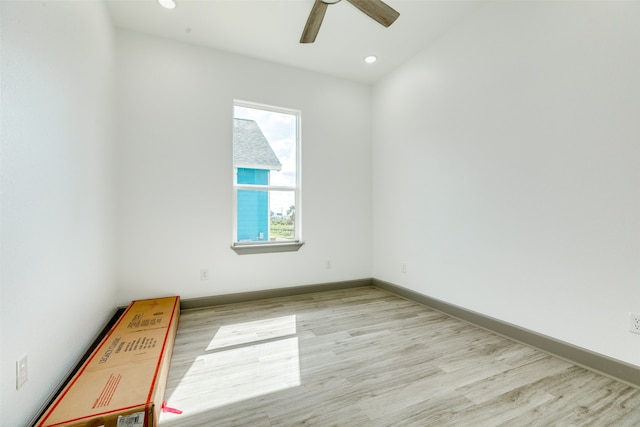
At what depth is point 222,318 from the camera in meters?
2.73

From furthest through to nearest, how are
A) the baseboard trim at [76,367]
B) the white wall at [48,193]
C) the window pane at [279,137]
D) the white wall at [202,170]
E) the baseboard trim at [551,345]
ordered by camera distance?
the window pane at [279,137] < the white wall at [202,170] < the baseboard trim at [551,345] < the baseboard trim at [76,367] < the white wall at [48,193]

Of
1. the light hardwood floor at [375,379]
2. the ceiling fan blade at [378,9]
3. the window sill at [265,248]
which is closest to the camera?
the light hardwood floor at [375,379]

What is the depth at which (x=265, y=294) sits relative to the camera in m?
3.32

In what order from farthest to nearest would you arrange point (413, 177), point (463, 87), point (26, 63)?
point (413, 177)
point (463, 87)
point (26, 63)

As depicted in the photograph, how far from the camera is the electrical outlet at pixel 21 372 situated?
1117mm

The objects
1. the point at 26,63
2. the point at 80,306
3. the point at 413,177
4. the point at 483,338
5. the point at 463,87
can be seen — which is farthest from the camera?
the point at 413,177

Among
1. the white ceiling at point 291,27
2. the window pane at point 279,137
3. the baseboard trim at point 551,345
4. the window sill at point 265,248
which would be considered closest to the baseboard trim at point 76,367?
the window sill at point 265,248

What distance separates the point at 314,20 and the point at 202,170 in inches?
73.0

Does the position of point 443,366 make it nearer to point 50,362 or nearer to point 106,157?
point 50,362

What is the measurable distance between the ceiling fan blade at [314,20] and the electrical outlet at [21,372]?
267 centimetres

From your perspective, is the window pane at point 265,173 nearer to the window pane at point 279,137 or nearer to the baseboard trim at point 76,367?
the window pane at point 279,137

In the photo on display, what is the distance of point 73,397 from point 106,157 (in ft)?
6.35

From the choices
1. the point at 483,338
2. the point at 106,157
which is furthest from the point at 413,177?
the point at 106,157

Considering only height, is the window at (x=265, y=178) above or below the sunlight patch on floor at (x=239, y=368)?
above
